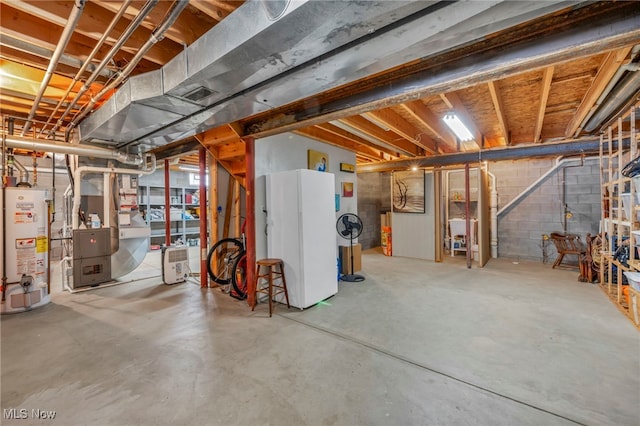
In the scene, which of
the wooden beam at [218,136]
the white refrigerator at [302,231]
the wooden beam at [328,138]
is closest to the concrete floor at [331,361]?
the white refrigerator at [302,231]

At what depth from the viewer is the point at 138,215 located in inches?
198

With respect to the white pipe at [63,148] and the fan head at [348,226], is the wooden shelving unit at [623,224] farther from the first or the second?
the white pipe at [63,148]

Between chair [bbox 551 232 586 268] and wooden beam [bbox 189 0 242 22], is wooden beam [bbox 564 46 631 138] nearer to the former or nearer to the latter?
chair [bbox 551 232 586 268]

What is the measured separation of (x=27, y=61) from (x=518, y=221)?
867cm

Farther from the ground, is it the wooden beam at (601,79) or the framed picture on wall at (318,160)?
the wooden beam at (601,79)

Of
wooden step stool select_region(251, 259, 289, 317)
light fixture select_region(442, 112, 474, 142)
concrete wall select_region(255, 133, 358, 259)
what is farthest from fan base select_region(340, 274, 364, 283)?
light fixture select_region(442, 112, 474, 142)

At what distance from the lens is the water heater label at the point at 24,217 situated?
3.48 metres

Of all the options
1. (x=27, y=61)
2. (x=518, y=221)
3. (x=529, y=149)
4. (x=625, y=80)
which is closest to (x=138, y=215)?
(x=27, y=61)

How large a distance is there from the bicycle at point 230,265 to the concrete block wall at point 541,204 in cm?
627

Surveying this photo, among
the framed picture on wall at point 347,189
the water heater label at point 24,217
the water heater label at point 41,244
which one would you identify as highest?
the framed picture on wall at point 347,189

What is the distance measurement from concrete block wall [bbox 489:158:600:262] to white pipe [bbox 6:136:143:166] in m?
8.05

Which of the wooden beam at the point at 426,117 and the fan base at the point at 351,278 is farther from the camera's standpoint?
the fan base at the point at 351,278

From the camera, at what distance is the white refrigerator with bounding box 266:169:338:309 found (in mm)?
3449

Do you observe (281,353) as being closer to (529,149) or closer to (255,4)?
(255,4)
